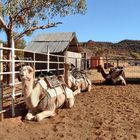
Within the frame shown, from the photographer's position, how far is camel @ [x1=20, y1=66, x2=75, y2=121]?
651 cm

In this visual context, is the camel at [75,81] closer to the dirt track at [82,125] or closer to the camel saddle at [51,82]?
the dirt track at [82,125]

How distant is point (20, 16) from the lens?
15031 mm

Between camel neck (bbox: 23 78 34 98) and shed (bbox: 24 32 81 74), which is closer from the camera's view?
camel neck (bbox: 23 78 34 98)

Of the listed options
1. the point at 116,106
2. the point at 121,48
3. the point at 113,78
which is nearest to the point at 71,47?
the point at 113,78

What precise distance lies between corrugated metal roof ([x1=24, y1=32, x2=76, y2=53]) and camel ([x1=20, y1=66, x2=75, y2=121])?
17143 mm

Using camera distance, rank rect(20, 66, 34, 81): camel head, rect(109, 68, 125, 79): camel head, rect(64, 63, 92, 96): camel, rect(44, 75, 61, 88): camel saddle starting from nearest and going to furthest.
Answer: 1. rect(20, 66, 34, 81): camel head
2. rect(44, 75, 61, 88): camel saddle
3. rect(64, 63, 92, 96): camel
4. rect(109, 68, 125, 79): camel head

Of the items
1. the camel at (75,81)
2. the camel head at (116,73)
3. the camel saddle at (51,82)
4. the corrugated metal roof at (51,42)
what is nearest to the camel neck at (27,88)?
the camel saddle at (51,82)

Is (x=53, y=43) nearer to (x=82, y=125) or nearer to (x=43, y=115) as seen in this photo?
(x=43, y=115)

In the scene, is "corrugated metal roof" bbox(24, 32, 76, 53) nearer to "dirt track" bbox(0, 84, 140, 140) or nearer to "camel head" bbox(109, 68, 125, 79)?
"camel head" bbox(109, 68, 125, 79)

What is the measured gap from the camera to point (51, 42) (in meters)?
26.1

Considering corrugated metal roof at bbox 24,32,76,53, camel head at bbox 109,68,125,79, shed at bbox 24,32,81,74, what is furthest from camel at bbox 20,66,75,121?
corrugated metal roof at bbox 24,32,76,53

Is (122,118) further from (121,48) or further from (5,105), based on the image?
(121,48)

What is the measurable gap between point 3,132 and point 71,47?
77.8 ft

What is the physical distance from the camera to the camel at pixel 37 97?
6.51 meters
